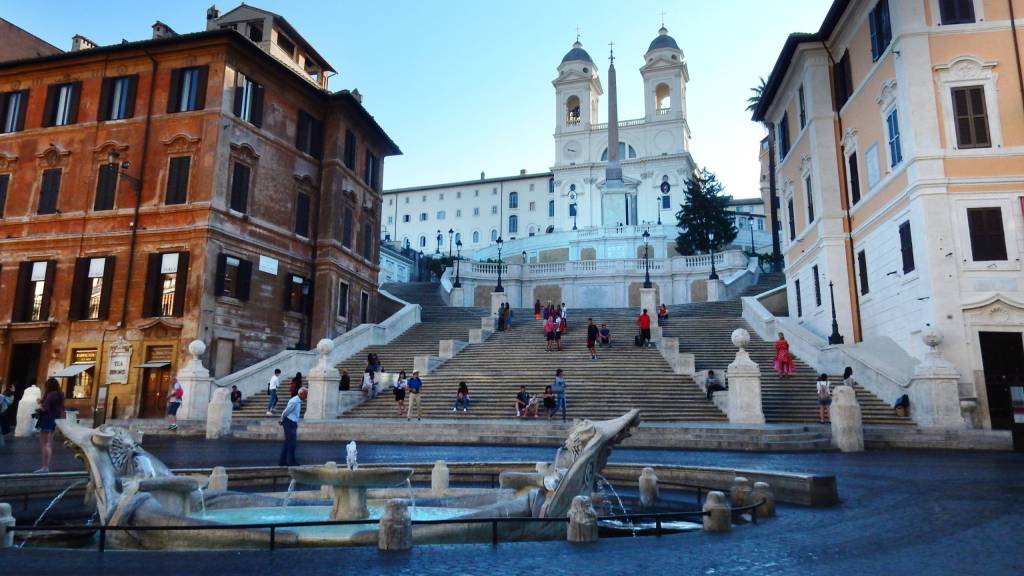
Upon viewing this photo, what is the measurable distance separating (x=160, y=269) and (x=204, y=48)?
9204mm

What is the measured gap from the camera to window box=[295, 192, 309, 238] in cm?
3173

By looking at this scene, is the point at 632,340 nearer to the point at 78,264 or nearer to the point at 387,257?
the point at 78,264

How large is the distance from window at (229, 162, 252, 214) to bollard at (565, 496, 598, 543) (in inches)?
989

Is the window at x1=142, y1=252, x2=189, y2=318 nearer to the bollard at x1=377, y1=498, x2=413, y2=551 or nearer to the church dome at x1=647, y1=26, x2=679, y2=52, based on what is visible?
the bollard at x1=377, y1=498, x2=413, y2=551

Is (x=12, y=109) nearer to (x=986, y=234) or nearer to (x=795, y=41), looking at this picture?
(x=795, y=41)

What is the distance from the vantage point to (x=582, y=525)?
637 centimetres

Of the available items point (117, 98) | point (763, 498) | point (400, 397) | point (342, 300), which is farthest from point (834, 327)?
point (117, 98)

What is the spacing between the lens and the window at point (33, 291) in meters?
27.7

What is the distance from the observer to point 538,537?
22.6 ft

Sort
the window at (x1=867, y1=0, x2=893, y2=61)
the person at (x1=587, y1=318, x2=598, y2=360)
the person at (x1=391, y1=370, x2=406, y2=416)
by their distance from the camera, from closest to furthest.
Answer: the person at (x1=391, y1=370, x2=406, y2=416) < the window at (x1=867, y1=0, x2=893, y2=61) < the person at (x1=587, y1=318, x2=598, y2=360)

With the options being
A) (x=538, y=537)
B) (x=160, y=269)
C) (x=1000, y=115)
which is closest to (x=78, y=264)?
Result: (x=160, y=269)

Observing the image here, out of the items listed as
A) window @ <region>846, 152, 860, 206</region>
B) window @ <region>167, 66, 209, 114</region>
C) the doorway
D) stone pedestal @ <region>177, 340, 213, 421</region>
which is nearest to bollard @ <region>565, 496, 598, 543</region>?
the doorway

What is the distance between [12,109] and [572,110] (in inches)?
3032

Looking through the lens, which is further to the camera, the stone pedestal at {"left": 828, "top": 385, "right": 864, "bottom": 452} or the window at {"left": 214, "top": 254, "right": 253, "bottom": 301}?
the window at {"left": 214, "top": 254, "right": 253, "bottom": 301}
